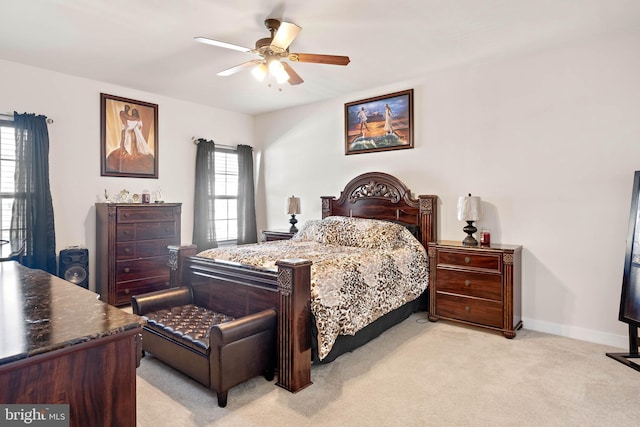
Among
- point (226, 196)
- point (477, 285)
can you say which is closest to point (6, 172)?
point (226, 196)

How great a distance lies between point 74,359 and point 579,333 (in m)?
4.07

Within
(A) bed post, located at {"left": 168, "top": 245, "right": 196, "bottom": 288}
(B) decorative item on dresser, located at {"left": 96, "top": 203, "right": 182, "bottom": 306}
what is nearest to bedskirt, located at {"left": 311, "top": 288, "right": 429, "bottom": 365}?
(A) bed post, located at {"left": 168, "top": 245, "right": 196, "bottom": 288}

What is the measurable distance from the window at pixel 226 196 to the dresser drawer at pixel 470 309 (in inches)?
140

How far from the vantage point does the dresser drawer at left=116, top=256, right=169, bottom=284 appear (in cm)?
439

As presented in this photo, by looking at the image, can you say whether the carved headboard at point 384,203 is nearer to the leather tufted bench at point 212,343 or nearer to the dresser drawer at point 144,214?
the dresser drawer at point 144,214

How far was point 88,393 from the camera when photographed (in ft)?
3.42

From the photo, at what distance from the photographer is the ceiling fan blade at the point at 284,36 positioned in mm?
2705

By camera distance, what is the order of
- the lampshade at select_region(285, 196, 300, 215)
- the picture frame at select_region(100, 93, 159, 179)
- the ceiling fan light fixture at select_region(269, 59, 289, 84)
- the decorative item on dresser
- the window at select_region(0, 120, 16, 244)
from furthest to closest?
the lampshade at select_region(285, 196, 300, 215)
the picture frame at select_region(100, 93, 159, 179)
the decorative item on dresser
the window at select_region(0, 120, 16, 244)
the ceiling fan light fixture at select_region(269, 59, 289, 84)

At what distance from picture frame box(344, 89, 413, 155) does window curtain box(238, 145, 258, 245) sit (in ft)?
6.28

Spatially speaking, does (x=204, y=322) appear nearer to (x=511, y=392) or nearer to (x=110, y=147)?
(x=511, y=392)

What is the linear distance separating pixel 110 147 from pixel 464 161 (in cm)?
438

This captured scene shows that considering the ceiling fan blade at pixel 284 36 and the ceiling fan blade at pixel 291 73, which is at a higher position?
the ceiling fan blade at pixel 284 36

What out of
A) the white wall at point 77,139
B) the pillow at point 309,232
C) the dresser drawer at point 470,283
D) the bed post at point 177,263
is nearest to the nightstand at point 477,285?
the dresser drawer at point 470,283

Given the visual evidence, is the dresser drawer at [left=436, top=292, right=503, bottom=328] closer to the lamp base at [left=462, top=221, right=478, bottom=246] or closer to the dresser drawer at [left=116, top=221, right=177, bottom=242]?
the lamp base at [left=462, top=221, right=478, bottom=246]
